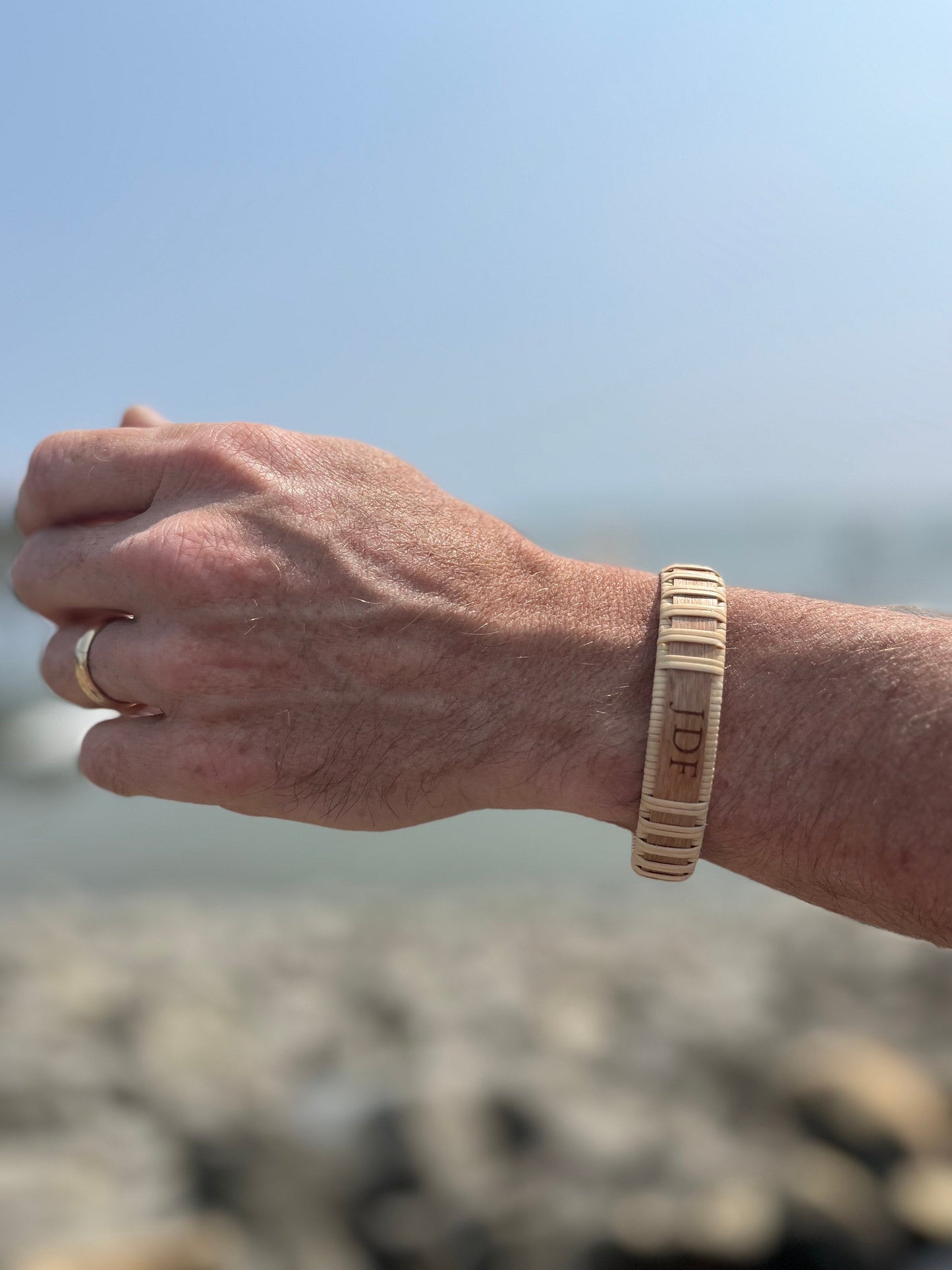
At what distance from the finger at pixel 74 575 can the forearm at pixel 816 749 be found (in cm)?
81

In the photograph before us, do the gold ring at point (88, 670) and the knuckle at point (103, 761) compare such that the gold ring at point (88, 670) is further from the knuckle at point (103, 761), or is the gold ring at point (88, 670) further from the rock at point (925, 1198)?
the rock at point (925, 1198)

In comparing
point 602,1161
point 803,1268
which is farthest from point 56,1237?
point 803,1268

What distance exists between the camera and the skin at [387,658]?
150cm

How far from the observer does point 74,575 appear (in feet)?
5.58

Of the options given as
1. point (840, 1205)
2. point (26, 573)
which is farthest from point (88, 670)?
point (840, 1205)

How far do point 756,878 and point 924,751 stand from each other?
34cm

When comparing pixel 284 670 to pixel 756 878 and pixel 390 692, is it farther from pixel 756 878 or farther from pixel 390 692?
pixel 756 878

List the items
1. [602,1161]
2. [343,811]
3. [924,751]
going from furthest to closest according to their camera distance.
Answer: [602,1161], [343,811], [924,751]

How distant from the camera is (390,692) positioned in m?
1.65

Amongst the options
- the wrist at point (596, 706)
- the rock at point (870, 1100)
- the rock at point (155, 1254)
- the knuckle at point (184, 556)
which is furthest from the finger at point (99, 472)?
the rock at point (870, 1100)

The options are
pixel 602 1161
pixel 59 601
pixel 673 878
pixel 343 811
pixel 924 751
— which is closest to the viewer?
pixel 924 751

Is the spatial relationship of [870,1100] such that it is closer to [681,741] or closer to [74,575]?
[681,741]

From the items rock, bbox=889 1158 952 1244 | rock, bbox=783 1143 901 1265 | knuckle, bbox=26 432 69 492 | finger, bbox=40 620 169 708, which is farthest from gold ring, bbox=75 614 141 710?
rock, bbox=889 1158 952 1244

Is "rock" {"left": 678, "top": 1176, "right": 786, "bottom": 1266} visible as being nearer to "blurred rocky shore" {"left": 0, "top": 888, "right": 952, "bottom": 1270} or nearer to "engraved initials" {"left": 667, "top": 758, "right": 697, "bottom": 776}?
"blurred rocky shore" {"left": 0, "top": 888, "right": 952, "bottom": 1270}
